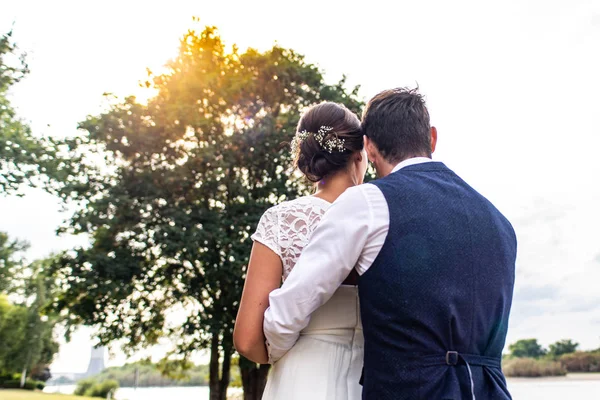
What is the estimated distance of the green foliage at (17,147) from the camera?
44.5 feet

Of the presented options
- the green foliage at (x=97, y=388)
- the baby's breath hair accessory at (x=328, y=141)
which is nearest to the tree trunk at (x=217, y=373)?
the baby's breath hair accessory at (x=328, y=141)

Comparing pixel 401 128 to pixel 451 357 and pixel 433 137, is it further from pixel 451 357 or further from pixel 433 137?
pixel 451 357

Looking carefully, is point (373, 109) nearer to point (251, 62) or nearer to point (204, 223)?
point (204, 223)

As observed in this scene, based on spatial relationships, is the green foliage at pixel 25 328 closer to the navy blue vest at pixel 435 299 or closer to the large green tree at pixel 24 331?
the large green tree at pixel 24 331

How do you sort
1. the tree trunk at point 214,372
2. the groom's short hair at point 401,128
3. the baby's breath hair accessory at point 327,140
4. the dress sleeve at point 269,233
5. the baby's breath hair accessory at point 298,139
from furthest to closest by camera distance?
1. the tree trunk at point 214,372
2. the baby's breath hair accessory at point 298,139
3. the baby's breath hair accessory at point 327,140
4. the dress sleeve at point 269,233
5. the groom's short hair at point 401,128

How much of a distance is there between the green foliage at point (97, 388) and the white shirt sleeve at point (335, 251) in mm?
34125

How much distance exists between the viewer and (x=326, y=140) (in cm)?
238

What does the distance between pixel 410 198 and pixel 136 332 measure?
14973 millimetres

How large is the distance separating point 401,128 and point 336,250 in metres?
0.52

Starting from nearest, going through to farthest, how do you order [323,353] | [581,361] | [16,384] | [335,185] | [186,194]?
[323,353] < [335,185] < [581,361] < [186,194] < [16,384]

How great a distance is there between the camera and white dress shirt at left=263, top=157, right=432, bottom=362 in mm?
1655

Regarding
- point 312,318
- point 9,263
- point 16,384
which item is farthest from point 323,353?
point 16,384

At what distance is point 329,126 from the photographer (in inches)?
94.7

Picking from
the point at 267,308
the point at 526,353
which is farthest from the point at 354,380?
the point at 526,353
